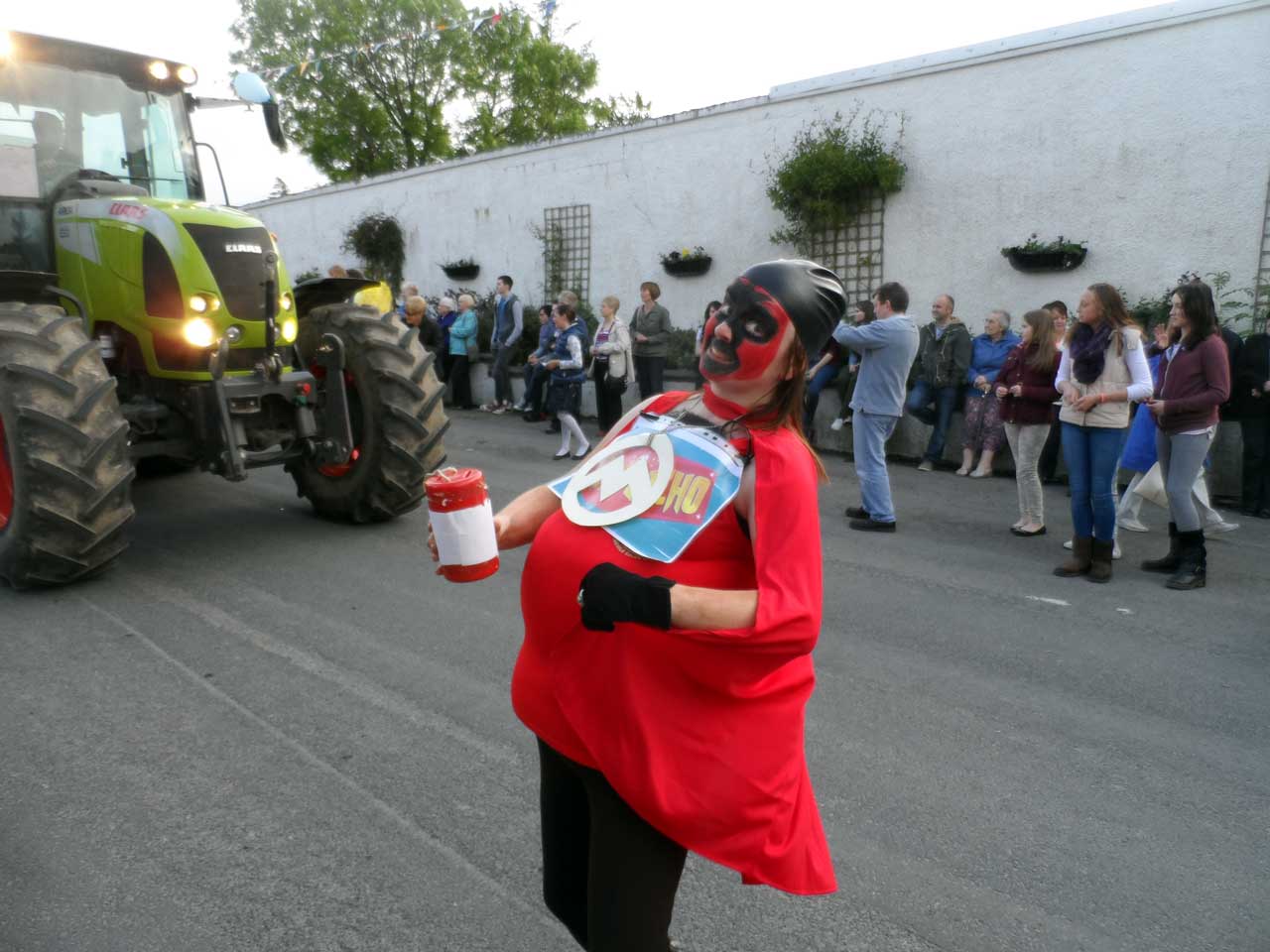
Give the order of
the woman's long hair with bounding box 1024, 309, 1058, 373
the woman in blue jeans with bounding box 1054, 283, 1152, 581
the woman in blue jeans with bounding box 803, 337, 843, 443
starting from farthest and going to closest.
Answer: the woman in blue jeans with bounding box 803, 337, 843, 443 → the woman's long hair with bounding box 1024, 309, 1058, 373 → the woman in blue jeans with bounding box 1054, 283, 1152, 581

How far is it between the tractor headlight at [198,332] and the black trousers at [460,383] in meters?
8.73

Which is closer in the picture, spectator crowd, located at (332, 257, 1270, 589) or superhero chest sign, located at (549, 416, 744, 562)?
superhero chest sign, located at (549, 416, 744, 562)

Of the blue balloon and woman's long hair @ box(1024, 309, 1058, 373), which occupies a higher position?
the blue balloon

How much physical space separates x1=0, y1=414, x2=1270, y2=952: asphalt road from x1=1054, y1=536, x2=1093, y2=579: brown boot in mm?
222

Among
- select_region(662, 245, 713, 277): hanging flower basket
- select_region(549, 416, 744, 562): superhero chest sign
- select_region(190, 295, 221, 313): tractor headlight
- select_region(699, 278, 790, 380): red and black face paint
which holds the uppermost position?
select_region(662, 245, 713, 277): hanging flower basket

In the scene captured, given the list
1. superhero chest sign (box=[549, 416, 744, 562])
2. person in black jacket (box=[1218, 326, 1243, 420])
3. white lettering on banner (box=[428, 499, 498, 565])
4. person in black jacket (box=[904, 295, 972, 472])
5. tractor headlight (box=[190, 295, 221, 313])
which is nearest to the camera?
superhero chest sign (box=[549, 416, 744, 562])

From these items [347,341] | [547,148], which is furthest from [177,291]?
[547,148]

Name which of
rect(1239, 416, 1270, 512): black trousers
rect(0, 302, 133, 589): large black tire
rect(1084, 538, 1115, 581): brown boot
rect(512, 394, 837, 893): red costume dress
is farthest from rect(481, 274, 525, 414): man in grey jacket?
rect(512, 394, 837, 893): red costume dress

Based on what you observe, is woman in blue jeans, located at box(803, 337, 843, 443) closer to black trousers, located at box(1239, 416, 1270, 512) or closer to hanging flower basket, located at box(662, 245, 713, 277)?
hanging flower basket, located at box(662, 245, 713, 277)

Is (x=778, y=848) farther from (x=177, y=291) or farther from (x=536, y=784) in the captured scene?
(x=177, y=291)

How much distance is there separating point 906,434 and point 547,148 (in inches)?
325

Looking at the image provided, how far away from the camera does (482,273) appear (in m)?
16.9

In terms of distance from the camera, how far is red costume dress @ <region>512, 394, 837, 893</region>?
5.24ft

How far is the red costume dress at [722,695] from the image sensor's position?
160 cm
